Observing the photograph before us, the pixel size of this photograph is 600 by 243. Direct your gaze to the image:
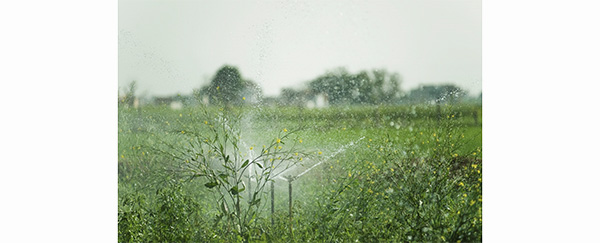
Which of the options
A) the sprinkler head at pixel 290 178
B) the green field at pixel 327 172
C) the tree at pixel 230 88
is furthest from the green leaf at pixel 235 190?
the tree at pixel 230 88

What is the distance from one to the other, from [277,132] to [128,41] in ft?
3.68

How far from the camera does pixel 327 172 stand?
2982 millimetres

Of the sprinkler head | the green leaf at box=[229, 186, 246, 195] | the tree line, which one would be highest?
the tree line

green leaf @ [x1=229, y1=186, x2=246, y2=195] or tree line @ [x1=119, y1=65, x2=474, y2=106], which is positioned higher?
tree line @ [x1=119, y1=65, x2=474, y2=106]

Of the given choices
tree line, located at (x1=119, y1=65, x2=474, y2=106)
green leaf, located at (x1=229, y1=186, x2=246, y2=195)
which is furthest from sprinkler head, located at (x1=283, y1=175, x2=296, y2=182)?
tree line, located at (x1=119, y1=65, x2=474, y2=106)

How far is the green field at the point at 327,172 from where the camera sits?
2.91m

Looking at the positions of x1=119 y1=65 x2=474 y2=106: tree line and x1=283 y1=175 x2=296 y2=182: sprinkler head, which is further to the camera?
x1=283 y1=175 x2=296 y2=182: sprinkler head

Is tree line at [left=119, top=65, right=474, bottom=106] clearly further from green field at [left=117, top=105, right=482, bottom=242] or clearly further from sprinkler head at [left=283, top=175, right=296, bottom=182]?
sprinkler head at [left=283, top=175, right=296, bottom=182]

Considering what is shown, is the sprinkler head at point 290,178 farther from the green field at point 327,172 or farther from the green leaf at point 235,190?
the green leaf at point 235,190

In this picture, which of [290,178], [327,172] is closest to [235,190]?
[290,178]

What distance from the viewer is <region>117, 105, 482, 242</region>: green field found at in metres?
2.91

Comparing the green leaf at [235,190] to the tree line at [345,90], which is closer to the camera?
the tree line at [345,90]
